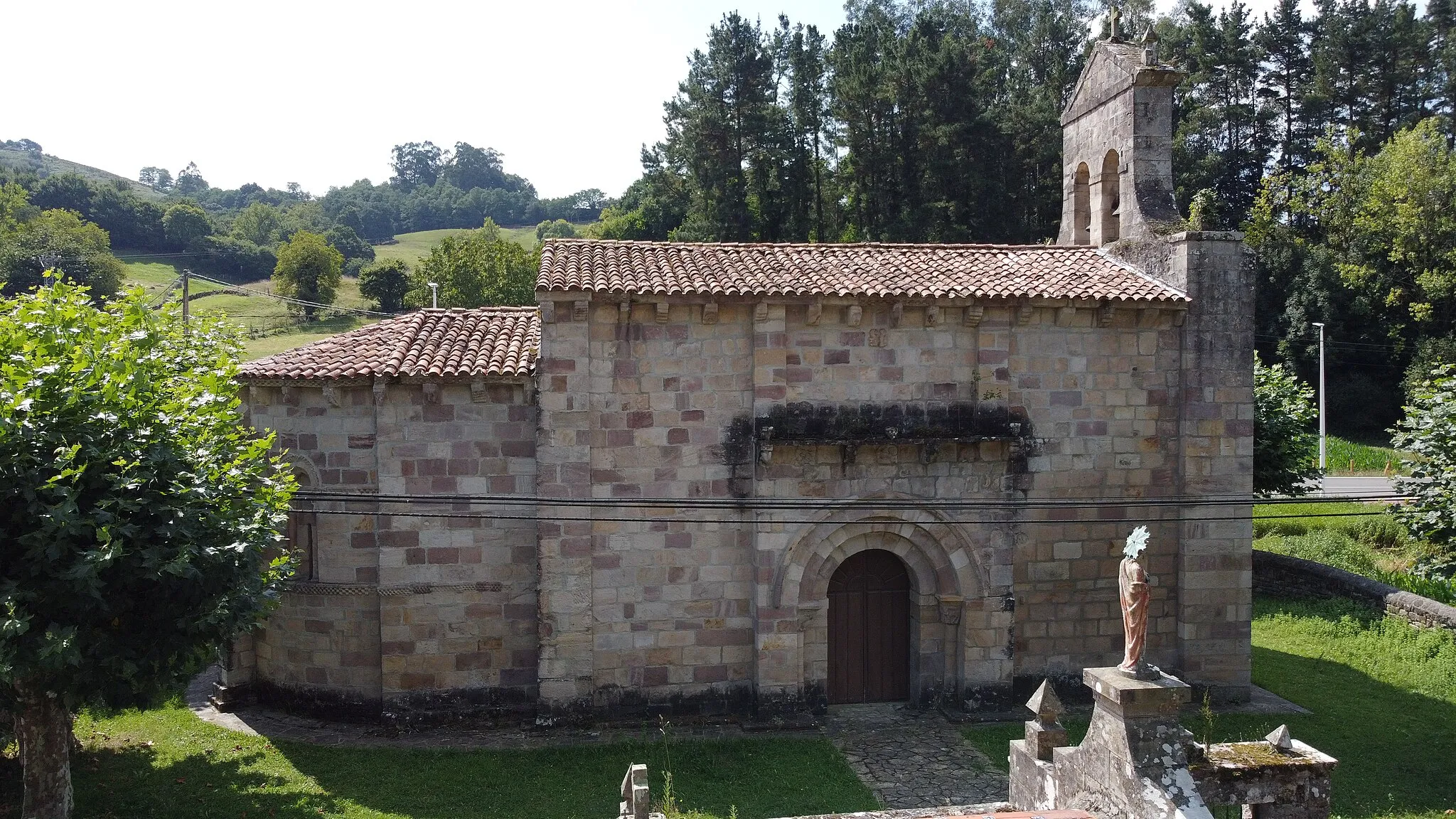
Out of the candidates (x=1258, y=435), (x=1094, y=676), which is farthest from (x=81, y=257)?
(x=1094, y=676)

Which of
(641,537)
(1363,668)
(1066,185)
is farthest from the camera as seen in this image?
(1066,185)

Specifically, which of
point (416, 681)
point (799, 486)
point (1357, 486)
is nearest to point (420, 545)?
point (416, 681)

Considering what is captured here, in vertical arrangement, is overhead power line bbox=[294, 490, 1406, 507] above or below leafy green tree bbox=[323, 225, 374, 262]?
below

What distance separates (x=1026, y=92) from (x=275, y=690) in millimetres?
38665

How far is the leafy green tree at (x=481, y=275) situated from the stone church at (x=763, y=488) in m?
37.4

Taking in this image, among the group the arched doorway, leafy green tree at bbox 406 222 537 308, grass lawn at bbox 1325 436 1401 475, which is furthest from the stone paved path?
leafy green tree at bbox 406 222 537 308

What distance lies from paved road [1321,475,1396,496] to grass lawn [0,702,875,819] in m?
25.0

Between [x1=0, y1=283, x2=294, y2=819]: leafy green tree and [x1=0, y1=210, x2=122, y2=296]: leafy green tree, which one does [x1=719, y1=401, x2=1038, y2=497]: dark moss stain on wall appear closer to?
[x1=0, y1=283, x2=294, y2=819]: leafy green tree

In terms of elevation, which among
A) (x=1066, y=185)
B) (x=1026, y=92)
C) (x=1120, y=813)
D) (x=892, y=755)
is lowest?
(x=892, y=755)

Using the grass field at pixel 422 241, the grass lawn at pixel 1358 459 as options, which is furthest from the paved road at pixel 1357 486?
the grass field at pixel 422 241

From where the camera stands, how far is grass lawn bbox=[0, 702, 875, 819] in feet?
38.2

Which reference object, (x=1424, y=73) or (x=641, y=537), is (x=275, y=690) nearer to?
(x=641, y=537)

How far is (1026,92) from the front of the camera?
1702 inches

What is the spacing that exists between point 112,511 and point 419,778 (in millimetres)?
5098
